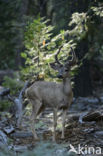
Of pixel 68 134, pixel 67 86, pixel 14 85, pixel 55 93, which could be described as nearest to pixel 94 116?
pixel 68 134

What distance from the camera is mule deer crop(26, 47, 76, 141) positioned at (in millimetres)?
9758

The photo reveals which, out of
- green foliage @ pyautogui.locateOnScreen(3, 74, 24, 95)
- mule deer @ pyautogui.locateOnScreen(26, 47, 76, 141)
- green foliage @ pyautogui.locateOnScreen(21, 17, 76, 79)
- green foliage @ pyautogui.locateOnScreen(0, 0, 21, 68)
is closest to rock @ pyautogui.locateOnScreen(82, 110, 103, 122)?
mule deer @ pyautogui.locateOnScreen(26, 47, 76, 141)

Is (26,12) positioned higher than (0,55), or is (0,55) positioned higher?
(26,12)

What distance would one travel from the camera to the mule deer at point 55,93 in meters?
9.76

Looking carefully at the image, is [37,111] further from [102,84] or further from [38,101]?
[102,84]

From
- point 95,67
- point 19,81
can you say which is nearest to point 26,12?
point 95,67

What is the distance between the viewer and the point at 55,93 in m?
9.90

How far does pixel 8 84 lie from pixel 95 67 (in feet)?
43.0

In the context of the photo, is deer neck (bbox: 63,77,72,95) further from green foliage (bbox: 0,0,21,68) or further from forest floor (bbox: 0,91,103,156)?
green foliage (bbox: 0,0,21,68)

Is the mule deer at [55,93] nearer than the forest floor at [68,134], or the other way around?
the forest floor at [68,134]

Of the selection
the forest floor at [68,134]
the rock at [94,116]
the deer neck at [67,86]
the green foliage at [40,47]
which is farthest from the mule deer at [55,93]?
the green foliage at [40,47]

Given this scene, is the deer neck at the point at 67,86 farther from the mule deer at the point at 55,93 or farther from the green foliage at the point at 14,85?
the green foliage at the point at 14,85

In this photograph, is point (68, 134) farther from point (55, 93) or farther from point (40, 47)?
point (40, 47)

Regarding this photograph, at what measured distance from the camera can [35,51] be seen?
11.5 m
